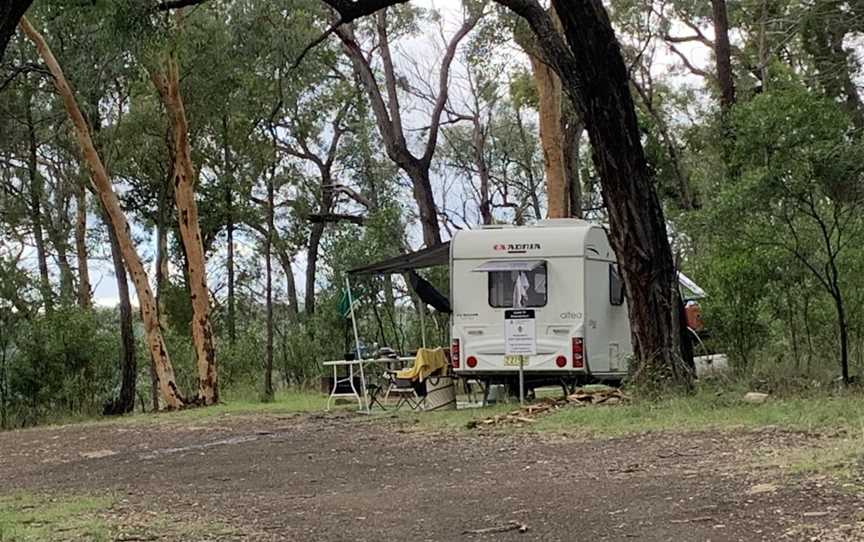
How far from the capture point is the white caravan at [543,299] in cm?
1323

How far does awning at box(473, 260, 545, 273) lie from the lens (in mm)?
13234

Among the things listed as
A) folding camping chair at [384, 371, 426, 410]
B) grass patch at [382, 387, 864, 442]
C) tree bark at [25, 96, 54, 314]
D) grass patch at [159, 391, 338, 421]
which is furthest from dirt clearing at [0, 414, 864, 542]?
tree bark at [25, 96, 54, 314]

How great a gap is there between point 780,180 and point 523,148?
1012 inches

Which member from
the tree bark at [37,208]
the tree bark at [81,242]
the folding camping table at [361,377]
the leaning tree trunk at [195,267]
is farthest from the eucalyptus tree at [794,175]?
the tree bark at [81,242]

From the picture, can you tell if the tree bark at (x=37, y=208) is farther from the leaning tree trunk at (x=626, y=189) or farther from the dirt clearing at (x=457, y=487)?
the leaning tree trunk at (x=626, y=189)

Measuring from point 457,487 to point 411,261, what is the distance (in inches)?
300

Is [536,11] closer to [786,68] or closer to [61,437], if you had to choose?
[61,437]

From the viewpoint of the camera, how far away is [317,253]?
3341 cm

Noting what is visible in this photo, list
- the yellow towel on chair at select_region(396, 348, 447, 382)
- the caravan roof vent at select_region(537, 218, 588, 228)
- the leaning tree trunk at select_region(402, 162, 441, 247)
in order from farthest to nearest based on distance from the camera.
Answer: the leaning tree trunk at select_region(402, 162, 441, 247) → the caravan roof vent at select_region(537, 218, 588, 228) → the yellow towel on chair at select_region(396, 348, 447, 382)

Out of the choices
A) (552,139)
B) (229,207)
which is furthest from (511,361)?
(229,207)

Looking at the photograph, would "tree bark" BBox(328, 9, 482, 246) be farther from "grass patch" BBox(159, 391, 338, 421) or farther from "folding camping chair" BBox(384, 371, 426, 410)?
"folding camping chair" BBox(384, 371, 426, 410)

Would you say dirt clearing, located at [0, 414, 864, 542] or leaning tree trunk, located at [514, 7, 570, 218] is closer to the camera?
dirt clearing, located at [0, 414, 864, 542]

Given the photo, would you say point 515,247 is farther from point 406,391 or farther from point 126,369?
point 126,369

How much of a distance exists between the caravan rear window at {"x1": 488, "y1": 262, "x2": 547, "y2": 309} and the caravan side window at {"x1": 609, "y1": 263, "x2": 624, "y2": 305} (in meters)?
1.11
